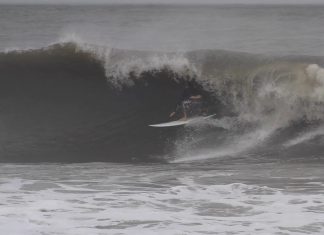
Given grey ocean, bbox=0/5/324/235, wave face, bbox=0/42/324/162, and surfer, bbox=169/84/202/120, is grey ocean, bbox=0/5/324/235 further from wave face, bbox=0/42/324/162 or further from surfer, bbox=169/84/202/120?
surfer, bbox=169/84/202/120

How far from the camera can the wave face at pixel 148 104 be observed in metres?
14.1

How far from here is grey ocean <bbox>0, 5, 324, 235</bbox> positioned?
9.22 meters

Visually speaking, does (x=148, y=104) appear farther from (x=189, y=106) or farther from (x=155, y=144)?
(x=155, y=144)

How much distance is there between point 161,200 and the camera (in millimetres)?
10039

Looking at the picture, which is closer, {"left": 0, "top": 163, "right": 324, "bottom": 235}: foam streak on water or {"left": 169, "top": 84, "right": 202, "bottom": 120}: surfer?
{"left": 0, "top": 163, "right": 324, "bottom": 235}: foam streak on water

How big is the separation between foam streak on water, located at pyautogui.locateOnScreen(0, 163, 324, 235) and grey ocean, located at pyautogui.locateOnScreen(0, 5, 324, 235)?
0.03 metres

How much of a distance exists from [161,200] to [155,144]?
174 inches

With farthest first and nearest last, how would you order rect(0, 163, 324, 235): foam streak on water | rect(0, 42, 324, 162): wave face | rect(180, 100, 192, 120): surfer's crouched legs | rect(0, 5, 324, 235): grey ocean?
rect(180, 100, 192, 120): surfer's crouched legs → rect(0, 42, 324, 162): wave face → rect(0, 5, 324, 235): grey ocean → rect(0, 163, 324, 235): foam streak on water

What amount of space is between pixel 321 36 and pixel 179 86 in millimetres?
14239

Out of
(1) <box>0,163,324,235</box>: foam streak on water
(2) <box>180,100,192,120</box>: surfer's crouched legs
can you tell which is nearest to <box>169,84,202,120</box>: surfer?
(2) <box>180,100,192,120</box>: surfer's crouched legs

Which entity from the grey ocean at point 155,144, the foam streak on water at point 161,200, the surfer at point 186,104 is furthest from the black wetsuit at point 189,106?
the foam streak on water at point 161,200

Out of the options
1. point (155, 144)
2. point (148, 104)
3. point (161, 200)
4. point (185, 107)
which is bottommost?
point (161, 200)

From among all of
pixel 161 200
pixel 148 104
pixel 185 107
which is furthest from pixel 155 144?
pixel 161 200

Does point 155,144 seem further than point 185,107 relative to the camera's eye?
No
